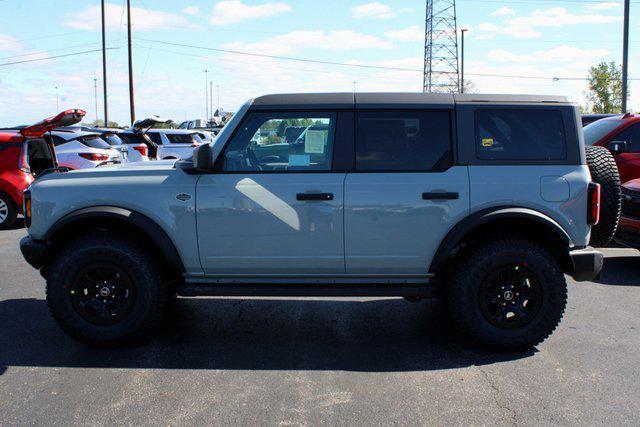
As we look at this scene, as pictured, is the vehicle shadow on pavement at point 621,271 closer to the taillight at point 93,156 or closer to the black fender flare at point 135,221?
the black fender flare at point 135,221

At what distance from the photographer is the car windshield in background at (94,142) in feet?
44.6

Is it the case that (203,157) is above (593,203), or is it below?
above

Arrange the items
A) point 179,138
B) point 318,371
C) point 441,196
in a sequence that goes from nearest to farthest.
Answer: point 318,371
point 441,196
point 179,138

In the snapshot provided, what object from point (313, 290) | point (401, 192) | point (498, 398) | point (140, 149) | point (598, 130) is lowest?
point (498, 398)

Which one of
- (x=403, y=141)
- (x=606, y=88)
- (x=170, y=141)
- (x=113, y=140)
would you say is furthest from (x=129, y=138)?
(x=606, y=88)

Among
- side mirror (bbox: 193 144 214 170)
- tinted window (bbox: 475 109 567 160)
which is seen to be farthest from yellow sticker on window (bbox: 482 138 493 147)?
side mirror (bbox: 193 144 214 170)

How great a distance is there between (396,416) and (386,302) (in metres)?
2.54

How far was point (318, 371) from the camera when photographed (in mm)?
4320

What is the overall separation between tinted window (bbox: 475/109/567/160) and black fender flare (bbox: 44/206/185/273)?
2.46 metres

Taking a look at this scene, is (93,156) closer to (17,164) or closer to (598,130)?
(17,164)

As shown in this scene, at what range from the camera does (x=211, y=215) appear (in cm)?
462

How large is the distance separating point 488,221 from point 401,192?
0.68m

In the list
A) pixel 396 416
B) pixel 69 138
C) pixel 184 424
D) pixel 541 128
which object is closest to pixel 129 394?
pixel 184 424

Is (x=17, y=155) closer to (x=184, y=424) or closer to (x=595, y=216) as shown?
(x=184, y=424)
